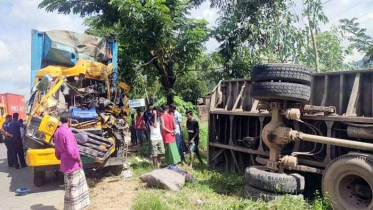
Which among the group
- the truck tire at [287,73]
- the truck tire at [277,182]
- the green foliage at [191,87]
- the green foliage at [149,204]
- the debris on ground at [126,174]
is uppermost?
the green foliage at [191,87]

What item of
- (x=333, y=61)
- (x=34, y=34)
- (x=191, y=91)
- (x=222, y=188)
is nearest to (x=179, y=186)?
(x=222, y=188)

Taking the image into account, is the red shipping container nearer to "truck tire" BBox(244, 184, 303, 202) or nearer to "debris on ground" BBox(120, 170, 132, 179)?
"debris on ground" BBox(120, 170, 132, 179)

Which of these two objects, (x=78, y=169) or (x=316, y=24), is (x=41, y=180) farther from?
(x=316, y=24)

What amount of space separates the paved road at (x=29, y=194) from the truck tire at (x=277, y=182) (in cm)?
339

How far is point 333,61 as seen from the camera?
11.7 metres

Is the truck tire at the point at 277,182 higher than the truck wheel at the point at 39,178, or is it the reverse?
the truck tire at the point at 277,182

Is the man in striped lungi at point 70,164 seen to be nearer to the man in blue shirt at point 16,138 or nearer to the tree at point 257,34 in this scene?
the man in blue shirt at point 16,138

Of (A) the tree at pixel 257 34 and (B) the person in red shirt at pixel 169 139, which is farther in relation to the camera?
(A) the tree at pixel 257 34

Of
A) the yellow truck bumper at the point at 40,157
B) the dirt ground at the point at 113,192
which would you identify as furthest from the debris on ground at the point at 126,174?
the yellow truck bumper at the point at 40,157

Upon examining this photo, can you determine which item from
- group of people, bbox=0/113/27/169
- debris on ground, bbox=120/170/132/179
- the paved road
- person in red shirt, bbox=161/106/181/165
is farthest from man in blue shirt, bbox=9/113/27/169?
person in red shirt, bbox=161/106/181/165

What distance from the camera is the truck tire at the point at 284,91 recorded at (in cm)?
488

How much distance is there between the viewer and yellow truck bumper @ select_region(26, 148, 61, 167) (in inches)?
239

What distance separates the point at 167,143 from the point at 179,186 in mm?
1574

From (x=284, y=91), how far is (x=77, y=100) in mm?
4742
